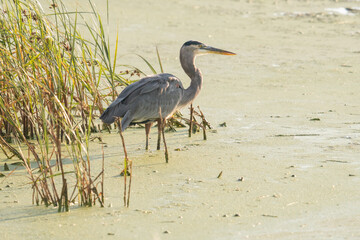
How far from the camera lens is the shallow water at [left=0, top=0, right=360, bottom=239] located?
3.69m

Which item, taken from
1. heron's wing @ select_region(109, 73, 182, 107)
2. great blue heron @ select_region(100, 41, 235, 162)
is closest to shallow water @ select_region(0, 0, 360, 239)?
great blue heron @ select_region(100, 41, 235, 162)

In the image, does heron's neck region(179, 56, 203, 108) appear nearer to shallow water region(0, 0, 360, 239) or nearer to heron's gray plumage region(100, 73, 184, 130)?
heron's gray plumage region(100, 73, 184, 130)

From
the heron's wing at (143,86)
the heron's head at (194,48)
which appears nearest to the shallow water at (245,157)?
the heron's wing at (143,86)

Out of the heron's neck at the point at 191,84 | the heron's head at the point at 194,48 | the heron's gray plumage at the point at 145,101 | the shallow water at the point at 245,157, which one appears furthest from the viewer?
the heron's head at the point at 194,48

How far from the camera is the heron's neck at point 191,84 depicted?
591cm

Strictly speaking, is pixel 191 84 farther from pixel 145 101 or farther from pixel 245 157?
pixel 245 157

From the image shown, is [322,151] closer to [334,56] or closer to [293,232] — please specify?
[293,232]

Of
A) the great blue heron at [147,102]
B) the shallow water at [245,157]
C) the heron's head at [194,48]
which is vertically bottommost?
the shallow water at [245,157]

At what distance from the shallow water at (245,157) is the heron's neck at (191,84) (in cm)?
31

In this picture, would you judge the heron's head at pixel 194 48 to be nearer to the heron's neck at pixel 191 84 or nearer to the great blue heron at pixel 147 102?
the heron's neck at pixel 191 84

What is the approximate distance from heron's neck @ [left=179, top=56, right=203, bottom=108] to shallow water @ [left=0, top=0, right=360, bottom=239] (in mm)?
311

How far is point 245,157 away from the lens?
5.17 m

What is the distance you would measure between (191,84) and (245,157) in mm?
1134

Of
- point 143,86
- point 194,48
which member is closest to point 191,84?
point 194,48
